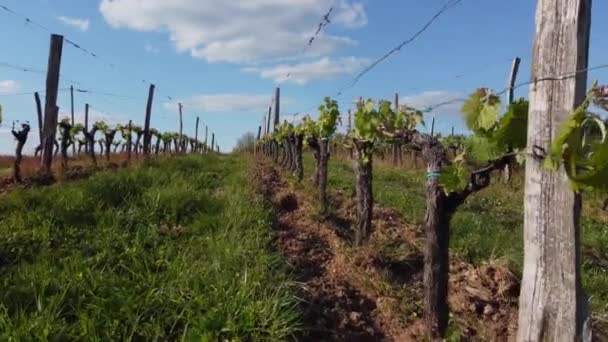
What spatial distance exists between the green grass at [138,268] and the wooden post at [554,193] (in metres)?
1.65

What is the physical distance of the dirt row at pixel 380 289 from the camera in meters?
3.84

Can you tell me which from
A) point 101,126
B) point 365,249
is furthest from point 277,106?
point 365,249

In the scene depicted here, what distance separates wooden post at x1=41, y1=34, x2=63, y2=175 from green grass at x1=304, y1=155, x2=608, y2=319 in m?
4.99

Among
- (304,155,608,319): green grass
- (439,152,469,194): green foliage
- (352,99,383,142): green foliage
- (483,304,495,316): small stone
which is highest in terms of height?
(352,99,383,142): green foliage

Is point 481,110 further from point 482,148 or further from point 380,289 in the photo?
point 380,289

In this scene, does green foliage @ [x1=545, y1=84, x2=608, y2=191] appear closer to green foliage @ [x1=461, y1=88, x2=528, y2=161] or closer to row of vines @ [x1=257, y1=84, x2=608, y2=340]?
row of vines @ [x1=257, y1=84, x2=608, y2=340]

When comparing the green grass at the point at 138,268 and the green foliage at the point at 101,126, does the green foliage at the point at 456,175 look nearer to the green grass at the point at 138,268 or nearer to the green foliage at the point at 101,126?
the green grass at the point at 138,268

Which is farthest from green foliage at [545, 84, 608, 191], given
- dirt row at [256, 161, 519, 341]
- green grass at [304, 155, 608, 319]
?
green grass at [304, 155, 608, 319]

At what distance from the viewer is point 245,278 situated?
13.0ft

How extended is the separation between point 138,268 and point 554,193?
131 inches

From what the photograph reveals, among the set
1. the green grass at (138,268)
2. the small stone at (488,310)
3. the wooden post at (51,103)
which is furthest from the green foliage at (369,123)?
the wooden post at (51,103)

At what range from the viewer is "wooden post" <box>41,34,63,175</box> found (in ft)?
31.8

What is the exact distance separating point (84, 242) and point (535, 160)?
4171 mm

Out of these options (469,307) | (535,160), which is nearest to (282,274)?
(469,307)
